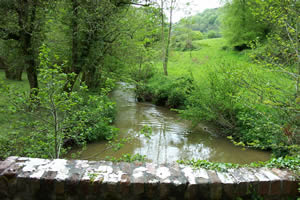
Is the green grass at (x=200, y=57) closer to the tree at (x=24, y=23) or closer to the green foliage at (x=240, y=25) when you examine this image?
the green foliage at (x=240, y=25)

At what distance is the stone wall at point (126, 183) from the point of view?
219 centimetres

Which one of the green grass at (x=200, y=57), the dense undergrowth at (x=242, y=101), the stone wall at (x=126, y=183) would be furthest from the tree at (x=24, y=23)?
the green grass at (x=200, y=57)

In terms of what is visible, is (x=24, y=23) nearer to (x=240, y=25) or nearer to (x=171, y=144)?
(x=171, y=144)

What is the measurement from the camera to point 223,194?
2295 millimetres

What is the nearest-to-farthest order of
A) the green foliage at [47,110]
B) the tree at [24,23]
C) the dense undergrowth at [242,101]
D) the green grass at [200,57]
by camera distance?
1. the green foliage at [47,110]
2. the dense undergrowth at [242,101]
3. the tree at [24,23]
4. the green grass at [200,57]

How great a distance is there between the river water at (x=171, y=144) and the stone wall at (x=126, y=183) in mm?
2545

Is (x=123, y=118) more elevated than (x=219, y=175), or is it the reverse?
(x=219, y=175)

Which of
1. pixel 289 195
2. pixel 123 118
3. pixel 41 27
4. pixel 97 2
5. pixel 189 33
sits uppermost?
pixel 189 33

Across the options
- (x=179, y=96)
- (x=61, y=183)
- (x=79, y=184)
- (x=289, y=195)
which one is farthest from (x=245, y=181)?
(x=179, y=96)

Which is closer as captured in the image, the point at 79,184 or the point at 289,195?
the point at 79,184

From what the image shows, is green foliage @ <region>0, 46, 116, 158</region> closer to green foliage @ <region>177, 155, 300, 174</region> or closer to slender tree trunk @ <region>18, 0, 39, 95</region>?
green foliage @ <region>177, 155, 300, 174</region>

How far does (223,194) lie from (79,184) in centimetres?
162

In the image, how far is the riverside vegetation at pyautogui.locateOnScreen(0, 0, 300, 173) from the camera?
3.45m

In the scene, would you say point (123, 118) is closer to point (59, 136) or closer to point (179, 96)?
point (179, 96)
